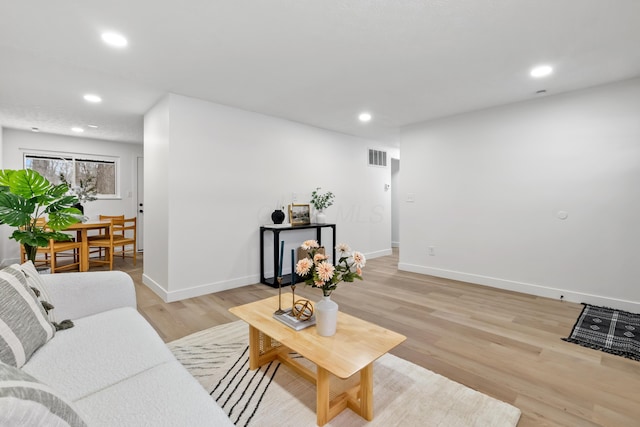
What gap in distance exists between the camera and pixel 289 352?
2.17 metres

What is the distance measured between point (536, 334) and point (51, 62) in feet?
15.9

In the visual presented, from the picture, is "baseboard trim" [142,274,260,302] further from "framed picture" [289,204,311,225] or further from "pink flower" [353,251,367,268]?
"pink flower" [353,251,367,268]

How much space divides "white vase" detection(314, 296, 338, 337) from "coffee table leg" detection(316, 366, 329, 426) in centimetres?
20

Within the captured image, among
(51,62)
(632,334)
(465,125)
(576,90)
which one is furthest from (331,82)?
(632,334)

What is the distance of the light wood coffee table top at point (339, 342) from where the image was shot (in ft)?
4.52

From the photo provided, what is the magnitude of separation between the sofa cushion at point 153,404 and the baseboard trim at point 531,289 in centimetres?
394

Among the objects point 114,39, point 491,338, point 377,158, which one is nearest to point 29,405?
point 114,39

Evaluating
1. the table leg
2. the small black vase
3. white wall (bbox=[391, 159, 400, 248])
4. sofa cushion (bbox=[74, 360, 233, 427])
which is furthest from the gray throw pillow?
white wall (bbox=[391, 159, 400, 248])

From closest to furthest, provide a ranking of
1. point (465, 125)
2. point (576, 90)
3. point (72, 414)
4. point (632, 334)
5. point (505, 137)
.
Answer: point (72, 414)
point (632, 334)
point (576, 90)
point (505, 137)
point (465, 125)

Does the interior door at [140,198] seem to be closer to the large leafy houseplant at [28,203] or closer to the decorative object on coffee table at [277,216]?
the decorative object on coffee table at [277,216]

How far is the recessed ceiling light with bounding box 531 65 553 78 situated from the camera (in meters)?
2.75

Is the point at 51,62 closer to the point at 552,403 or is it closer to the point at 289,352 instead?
the point at 289,352

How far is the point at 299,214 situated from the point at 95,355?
3.35 metres

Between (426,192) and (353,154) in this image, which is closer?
(426,192)
